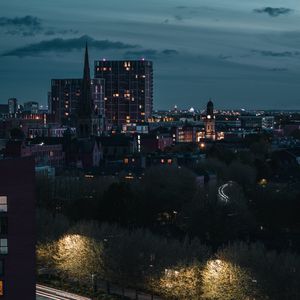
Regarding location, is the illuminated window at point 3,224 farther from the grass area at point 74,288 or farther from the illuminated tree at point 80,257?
the illuminated tree at point 80,257

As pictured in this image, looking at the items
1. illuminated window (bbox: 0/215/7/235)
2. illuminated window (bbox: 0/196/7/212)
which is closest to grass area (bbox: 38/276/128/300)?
illuminated window (bbox: 0/215/7/235)

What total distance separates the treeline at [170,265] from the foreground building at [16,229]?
7.65 meters

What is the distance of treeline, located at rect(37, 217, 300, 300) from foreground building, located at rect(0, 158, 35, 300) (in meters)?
7.65

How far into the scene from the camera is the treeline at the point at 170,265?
3111 centimetres

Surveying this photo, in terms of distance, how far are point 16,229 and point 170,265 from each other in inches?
342

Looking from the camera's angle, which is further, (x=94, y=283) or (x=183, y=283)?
(x=94, y=283)

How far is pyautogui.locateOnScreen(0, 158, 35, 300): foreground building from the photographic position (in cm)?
2761

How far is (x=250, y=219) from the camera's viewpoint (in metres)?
49.2

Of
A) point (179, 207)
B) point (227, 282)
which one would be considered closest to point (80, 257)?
point (227, 282)

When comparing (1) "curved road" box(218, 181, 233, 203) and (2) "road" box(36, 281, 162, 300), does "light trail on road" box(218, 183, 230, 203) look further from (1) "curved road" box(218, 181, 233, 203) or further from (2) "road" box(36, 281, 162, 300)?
(2) "road" box(36, 281, 162, 300)

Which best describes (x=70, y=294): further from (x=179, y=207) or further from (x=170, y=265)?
(x=179, y=207)

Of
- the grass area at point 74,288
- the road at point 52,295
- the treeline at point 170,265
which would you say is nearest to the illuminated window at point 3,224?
the road at point 52,295

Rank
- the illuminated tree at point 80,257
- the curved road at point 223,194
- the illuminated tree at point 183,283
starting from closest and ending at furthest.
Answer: the illuminated tree at point 183,283, the illuminated tree at point 80,257, the curved road at point 223,194

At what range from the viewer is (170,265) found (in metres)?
34.0
